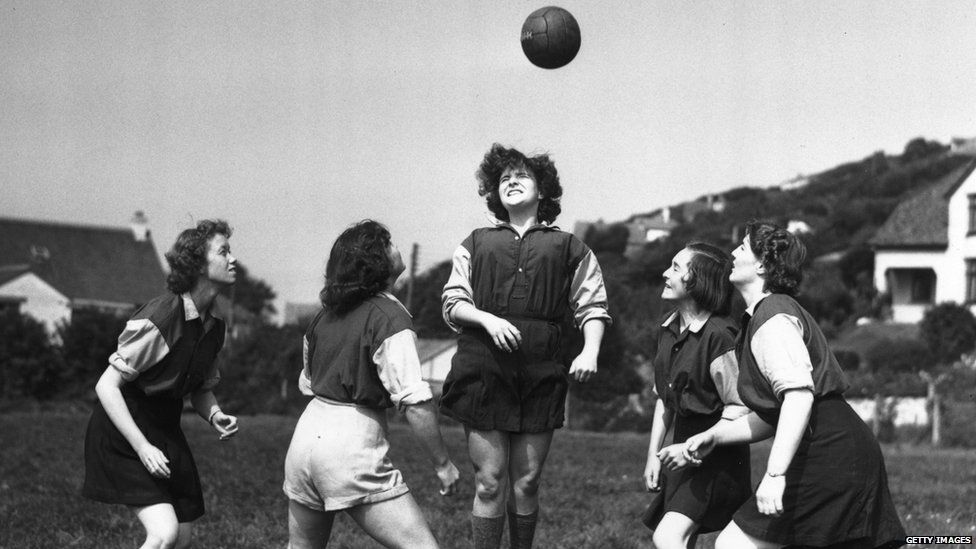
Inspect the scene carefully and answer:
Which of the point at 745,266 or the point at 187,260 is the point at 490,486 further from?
the point at 187,260

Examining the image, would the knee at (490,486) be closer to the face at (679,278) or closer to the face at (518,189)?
the face at (679,278)

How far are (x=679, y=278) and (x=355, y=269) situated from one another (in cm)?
168

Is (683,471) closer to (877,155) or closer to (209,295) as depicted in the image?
(209,295)

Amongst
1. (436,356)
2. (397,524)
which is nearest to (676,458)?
(397,524)

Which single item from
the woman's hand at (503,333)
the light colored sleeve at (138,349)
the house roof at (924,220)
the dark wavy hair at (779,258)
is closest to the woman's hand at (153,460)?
the light colored sleeve at (138,349)

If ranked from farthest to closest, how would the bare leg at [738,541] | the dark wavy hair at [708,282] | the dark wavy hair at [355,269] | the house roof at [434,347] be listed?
the house roof at [434,347]
the dark wavy hair at [708,282]
the dark wavy hair at [355,269]
the bare leg at [738,541]

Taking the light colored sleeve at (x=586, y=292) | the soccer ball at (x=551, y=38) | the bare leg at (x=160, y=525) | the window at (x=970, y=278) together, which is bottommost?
the window at (x=970, y=278)

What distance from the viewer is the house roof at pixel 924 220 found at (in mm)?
46625

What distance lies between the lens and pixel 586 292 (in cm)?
592

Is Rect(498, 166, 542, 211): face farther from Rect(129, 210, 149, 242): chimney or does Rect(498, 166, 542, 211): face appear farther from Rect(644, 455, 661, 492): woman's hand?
Rect(129, 210, 149, 242): chimney

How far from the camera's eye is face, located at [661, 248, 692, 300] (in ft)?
19.2

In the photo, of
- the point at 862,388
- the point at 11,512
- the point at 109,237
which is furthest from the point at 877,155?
the point at 11,512

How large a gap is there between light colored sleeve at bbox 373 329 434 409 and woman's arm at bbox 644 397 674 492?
1486mm

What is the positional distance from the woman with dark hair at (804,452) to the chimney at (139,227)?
2402 inches
